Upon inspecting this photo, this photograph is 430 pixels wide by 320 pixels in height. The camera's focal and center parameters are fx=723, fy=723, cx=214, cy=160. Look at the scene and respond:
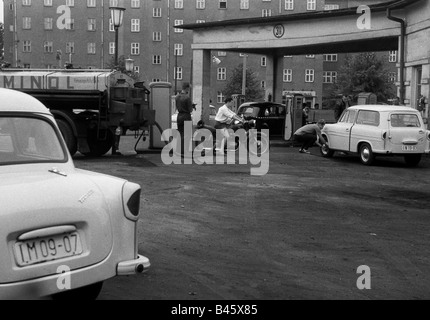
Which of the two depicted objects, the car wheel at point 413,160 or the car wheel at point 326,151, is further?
the car wheel at point 326,151

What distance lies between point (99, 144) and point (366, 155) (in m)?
7.30

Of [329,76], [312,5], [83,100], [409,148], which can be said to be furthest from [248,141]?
[329,76]

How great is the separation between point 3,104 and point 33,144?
1.42 ft

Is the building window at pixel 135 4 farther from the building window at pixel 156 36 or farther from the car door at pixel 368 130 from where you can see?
the car door at pixel 368 130

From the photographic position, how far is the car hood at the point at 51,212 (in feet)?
16.2

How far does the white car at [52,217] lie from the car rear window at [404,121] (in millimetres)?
14502

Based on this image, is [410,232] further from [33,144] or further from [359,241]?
[33,144]

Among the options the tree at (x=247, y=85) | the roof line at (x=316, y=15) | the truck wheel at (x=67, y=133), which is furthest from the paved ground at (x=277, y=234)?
the tree at (x=247, y=85)

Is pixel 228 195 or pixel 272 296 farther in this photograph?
pixel 228 195

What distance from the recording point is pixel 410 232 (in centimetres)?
975

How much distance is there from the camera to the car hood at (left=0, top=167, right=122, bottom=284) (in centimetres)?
493

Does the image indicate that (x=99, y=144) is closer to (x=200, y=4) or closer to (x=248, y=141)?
(x=248, y=141)

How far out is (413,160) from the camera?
1964 cm
